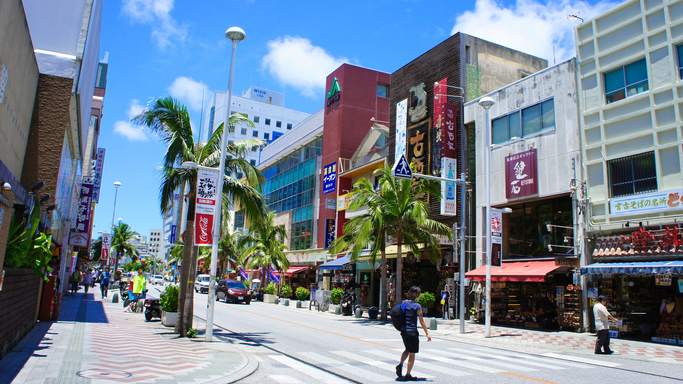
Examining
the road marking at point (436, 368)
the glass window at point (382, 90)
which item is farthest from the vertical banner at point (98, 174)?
the road marking at point (436, 368)

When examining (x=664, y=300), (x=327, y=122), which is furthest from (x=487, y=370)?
(x=327, y=122)

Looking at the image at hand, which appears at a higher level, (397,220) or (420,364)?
(397,220)

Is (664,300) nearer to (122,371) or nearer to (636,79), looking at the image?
(636,79)

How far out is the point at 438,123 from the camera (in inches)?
1040

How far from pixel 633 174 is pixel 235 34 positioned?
1510 centimetres

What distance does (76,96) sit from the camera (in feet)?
56.9

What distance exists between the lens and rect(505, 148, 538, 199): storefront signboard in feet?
71.2

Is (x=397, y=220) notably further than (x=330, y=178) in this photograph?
No

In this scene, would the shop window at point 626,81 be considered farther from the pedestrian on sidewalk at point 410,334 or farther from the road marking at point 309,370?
the road marking at point 309,370

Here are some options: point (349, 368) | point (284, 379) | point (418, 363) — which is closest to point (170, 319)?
point (349, 368)

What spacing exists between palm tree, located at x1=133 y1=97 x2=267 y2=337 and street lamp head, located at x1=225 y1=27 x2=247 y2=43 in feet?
9.21

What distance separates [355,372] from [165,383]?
372 centimetres

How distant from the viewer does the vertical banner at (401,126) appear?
2989cm

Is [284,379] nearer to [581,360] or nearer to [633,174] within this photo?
[581,360]
